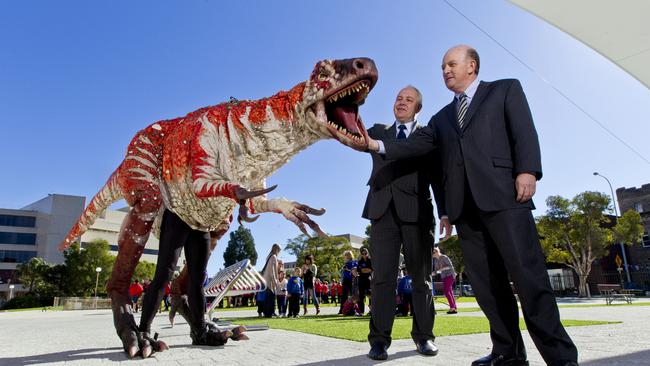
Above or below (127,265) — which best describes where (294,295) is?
below

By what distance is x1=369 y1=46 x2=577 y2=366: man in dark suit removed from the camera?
88.7 inches

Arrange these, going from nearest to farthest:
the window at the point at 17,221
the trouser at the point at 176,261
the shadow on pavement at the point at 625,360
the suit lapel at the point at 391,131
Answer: the shadow on pavement at the point at 625,360
the trouser at the point at 176,261
the suit lapel at the point at 391,131
the window at the point at 17,221

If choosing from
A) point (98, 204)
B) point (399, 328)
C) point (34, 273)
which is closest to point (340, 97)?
point (98, 204)

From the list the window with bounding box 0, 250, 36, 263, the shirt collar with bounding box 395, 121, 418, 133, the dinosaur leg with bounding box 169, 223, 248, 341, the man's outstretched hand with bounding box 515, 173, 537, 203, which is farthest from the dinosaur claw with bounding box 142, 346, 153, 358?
the window with bounding box 0, 250, 36, 263

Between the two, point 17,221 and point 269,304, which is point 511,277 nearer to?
point 269,304

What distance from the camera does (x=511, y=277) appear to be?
2.39 meters

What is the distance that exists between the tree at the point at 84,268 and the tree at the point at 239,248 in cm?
3515

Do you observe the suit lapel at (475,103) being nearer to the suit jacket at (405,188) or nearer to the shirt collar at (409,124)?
the suit jacket at (405,188)

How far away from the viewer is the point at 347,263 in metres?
11.8

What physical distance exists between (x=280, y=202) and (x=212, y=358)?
1296 mm

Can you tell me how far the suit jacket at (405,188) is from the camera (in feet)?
11.5

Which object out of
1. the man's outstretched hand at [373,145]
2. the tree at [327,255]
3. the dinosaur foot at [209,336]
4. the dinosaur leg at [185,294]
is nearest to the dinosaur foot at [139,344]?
the dinosaur foot at [209,336]

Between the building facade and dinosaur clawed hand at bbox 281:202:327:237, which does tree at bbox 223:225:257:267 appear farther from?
dinosaur clawed hand at bbox 281:202:327:237

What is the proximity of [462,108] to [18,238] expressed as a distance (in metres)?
84.3
